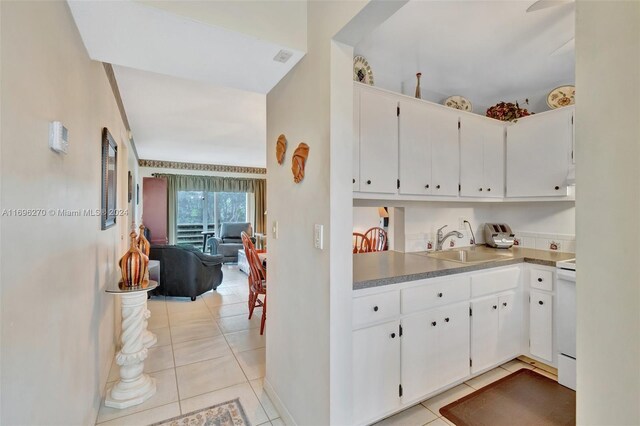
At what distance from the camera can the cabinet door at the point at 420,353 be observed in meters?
1.81

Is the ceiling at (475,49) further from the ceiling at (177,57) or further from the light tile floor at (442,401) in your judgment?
the light tile floor at (442,401)

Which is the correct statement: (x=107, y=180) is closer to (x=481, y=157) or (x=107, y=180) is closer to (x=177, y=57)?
(x=177, y=57)

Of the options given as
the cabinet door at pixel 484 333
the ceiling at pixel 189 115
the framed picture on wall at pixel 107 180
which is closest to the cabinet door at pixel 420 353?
the cabinet door at pixel 484 333

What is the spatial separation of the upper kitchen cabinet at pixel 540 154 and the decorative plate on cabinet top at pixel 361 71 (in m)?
1.65

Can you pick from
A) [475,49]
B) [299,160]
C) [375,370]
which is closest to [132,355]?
[375,370]

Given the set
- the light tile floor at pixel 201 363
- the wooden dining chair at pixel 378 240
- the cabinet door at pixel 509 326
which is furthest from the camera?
the wooden dining chair at pixel 378 240

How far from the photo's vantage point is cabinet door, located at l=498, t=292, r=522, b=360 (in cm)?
231

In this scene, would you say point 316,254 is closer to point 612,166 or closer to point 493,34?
point 612,166

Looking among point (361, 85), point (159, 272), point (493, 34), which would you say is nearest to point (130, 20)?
point (361, 85)

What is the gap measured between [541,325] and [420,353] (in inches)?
48.2

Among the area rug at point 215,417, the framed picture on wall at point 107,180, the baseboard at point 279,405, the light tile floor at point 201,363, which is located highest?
the framed picture on wall at point 107,180

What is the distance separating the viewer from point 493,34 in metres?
2.04

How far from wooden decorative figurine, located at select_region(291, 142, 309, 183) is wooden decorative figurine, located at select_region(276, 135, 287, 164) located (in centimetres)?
18

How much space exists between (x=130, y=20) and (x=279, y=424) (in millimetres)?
2264
